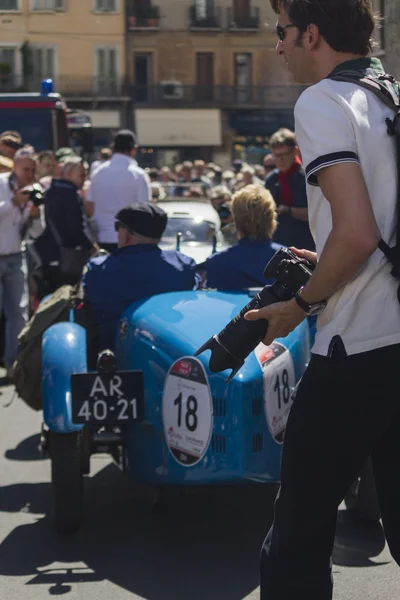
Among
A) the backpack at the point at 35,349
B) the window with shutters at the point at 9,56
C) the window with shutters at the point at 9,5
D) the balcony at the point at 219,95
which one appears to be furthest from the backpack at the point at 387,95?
the window with shutters at the point at 9,5

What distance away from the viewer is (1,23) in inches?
2409

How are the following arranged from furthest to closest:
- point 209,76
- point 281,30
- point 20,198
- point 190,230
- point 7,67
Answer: point 209,76, point 7,67, point 190,230, point 20,198, point 281,30

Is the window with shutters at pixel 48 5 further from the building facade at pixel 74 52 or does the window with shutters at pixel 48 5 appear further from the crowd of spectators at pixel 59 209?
the crowd of spectators at pixel 59 209

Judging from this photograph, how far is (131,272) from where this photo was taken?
588 centimetres

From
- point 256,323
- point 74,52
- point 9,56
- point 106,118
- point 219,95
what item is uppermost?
point 74,52

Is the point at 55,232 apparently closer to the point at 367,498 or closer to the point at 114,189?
the point at 114,189

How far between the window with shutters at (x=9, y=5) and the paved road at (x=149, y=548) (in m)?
52.9

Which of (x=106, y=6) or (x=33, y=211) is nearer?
(x=33, y=211)

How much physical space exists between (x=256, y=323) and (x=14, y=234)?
22.6ft

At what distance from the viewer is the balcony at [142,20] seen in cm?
5784

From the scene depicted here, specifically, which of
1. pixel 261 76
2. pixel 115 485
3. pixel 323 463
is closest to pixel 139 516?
pixel 115 485

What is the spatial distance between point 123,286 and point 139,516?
1.10 m

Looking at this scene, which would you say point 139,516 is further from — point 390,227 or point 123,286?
point 390,227

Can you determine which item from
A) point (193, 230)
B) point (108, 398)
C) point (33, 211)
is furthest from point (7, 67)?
point (108, 398)
